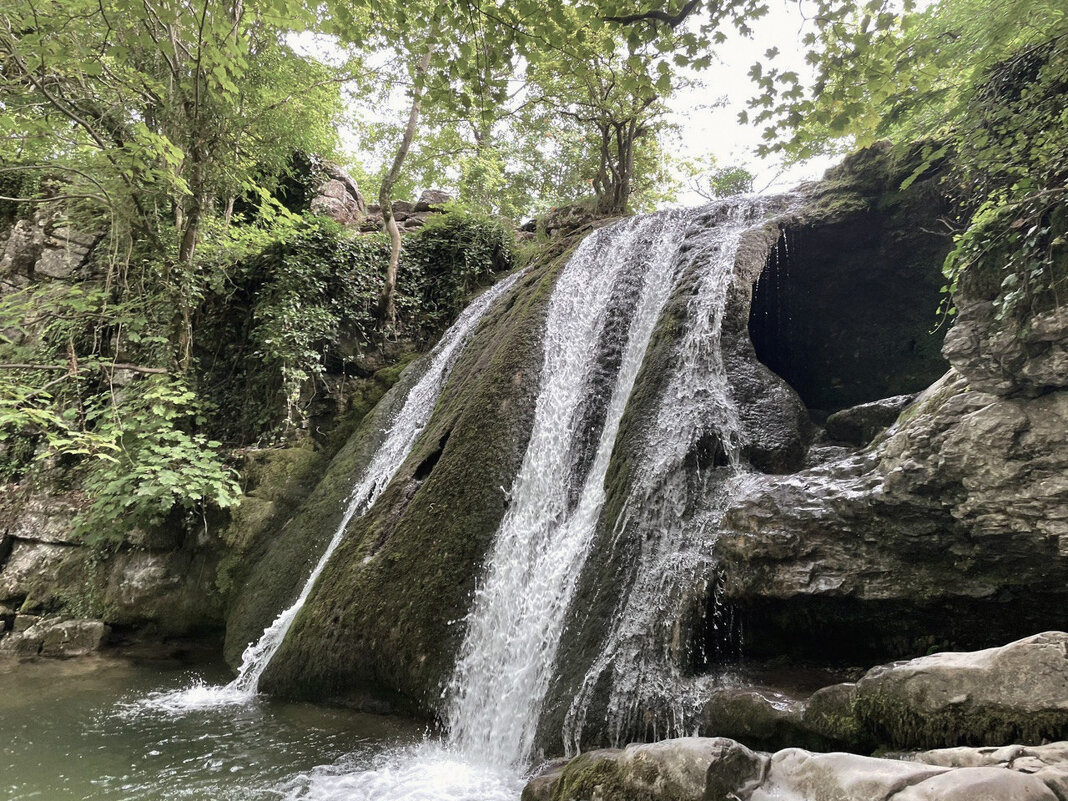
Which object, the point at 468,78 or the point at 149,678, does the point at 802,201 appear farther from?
the point at 149,678

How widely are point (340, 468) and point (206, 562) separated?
2.23 meters

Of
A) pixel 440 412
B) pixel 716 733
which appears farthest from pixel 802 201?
pixel 716 733

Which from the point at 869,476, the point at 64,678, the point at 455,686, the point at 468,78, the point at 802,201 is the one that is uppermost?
the point at 802,201

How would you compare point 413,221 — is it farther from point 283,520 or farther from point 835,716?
point 835,716

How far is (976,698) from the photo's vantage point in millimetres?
2490

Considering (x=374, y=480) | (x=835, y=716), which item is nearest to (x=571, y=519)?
(x=835, y=716)

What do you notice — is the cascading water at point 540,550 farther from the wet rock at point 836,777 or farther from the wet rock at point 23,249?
the wet rock at point 23,249

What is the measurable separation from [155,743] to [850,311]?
9378mm

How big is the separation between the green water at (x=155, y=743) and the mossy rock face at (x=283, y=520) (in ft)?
3.99

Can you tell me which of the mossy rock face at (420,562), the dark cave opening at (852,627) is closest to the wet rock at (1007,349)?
the dark cave opening at (852,627)

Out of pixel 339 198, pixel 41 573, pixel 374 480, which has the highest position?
pixel 339 198

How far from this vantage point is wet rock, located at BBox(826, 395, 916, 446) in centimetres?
554

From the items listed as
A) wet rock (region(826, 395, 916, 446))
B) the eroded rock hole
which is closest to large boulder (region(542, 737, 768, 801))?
wet rock (region(826, 395, 916, 446))

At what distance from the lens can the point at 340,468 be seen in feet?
27.5
